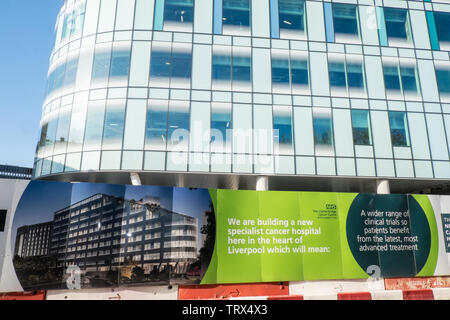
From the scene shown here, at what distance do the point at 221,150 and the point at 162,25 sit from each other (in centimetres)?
859

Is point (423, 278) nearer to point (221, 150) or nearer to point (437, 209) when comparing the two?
point (437, 209)

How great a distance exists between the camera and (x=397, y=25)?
20.4 meters

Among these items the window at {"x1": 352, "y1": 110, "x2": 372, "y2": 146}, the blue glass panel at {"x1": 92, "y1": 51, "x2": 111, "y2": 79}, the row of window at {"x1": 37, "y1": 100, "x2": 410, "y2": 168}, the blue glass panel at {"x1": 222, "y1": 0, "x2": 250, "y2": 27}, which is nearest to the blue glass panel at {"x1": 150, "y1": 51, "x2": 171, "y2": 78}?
the row of window at {"x1": 37, "y1": 100, "x2": 410, "y2": 168}

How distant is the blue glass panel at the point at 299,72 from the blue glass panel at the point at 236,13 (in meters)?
3.93

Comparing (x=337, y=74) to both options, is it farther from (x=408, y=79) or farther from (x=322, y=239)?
(x=322, y=239)

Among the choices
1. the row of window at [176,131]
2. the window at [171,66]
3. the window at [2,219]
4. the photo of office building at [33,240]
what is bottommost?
the photo of office building at [33,240]

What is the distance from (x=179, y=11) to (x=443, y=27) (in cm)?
1802

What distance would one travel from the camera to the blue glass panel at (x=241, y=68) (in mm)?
18203

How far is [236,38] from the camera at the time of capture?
1867 centimetres

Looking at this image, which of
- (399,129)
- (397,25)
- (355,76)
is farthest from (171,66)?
(397,25)

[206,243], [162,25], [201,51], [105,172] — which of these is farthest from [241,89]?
[206,243]

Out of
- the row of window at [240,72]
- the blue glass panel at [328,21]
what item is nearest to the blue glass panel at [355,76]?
the row of window at [240,72]

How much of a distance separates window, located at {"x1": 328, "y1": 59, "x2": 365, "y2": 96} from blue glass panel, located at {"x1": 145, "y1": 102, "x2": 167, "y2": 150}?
34.7 ft

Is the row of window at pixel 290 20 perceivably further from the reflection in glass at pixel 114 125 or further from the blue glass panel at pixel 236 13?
the reflection in glass at pixel 114 125
